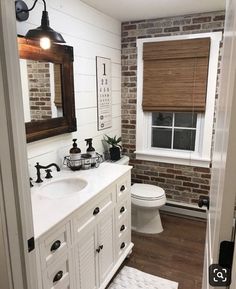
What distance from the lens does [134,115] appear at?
10.5 feet

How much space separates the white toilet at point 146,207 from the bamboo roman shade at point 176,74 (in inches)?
34.3

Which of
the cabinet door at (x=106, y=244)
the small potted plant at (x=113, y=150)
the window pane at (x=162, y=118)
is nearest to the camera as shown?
the cabinet door at (x=106, y=244)

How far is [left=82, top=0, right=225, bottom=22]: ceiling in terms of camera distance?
2.33m

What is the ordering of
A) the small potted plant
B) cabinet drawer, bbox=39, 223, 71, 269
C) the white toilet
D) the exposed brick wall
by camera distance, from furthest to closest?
the small potted plant → the exposed brick wall → the white toilet → cabinet drawer, bbox=39, 223, 71, 269

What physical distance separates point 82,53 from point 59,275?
1.87 metres

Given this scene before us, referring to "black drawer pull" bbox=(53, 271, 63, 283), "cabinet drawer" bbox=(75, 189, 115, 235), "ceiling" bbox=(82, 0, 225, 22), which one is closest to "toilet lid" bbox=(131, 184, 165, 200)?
"cabinet drawer" bbox=(75, 189, 115, 235)

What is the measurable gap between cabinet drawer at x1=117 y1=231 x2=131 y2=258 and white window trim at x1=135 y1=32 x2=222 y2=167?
1159mm

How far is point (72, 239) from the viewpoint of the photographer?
4.84 ft

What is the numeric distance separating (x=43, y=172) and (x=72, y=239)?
72 centimetres

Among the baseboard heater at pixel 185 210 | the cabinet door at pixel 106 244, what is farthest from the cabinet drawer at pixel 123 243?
the baseboard heater at pixel 185 210

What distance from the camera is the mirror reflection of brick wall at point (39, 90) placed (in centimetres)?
188

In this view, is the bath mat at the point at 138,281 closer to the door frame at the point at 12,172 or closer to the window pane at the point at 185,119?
the door frame at the point at 12,172

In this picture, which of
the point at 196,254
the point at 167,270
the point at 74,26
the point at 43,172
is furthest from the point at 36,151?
the point at 196,254

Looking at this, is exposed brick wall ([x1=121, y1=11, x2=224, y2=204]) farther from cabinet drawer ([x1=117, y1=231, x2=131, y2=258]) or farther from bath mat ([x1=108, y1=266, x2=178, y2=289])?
bath mat ([x1=108, y1=266, x2=178, y2=289])
